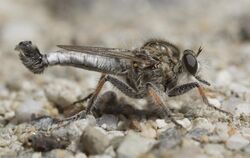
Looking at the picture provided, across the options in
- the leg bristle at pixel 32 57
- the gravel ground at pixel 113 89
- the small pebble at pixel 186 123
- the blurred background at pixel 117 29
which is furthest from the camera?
the blurred background at pixel 117 29

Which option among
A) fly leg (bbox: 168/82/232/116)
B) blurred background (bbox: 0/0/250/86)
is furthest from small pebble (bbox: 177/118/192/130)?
blurred background (bbox: 0/0/250/86)

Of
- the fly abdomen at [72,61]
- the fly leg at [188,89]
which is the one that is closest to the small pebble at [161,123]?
the fly leg at [188,89]

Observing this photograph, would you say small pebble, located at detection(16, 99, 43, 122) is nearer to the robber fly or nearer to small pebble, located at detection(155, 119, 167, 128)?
the robber fly

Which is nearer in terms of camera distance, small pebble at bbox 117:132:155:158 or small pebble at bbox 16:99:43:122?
small pebble at bbox 117:132:155:158

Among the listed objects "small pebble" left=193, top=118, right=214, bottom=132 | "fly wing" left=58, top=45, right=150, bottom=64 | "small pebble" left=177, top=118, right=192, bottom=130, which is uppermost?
"fly wing" left=58, top=45, right=150, bottom=64

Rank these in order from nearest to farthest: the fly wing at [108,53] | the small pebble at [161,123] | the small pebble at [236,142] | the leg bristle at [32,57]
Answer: the small pebble at [236,142] < the small pebble at [161,123] < the fly wing at [108,53] < the leg bristle at [32,57]

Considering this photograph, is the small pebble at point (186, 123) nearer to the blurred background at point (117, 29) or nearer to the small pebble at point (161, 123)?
the small pebble at point (161, 123)

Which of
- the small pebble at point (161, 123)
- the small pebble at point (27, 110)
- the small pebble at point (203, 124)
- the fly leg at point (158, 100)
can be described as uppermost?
the fly leg at point (158, 100)
